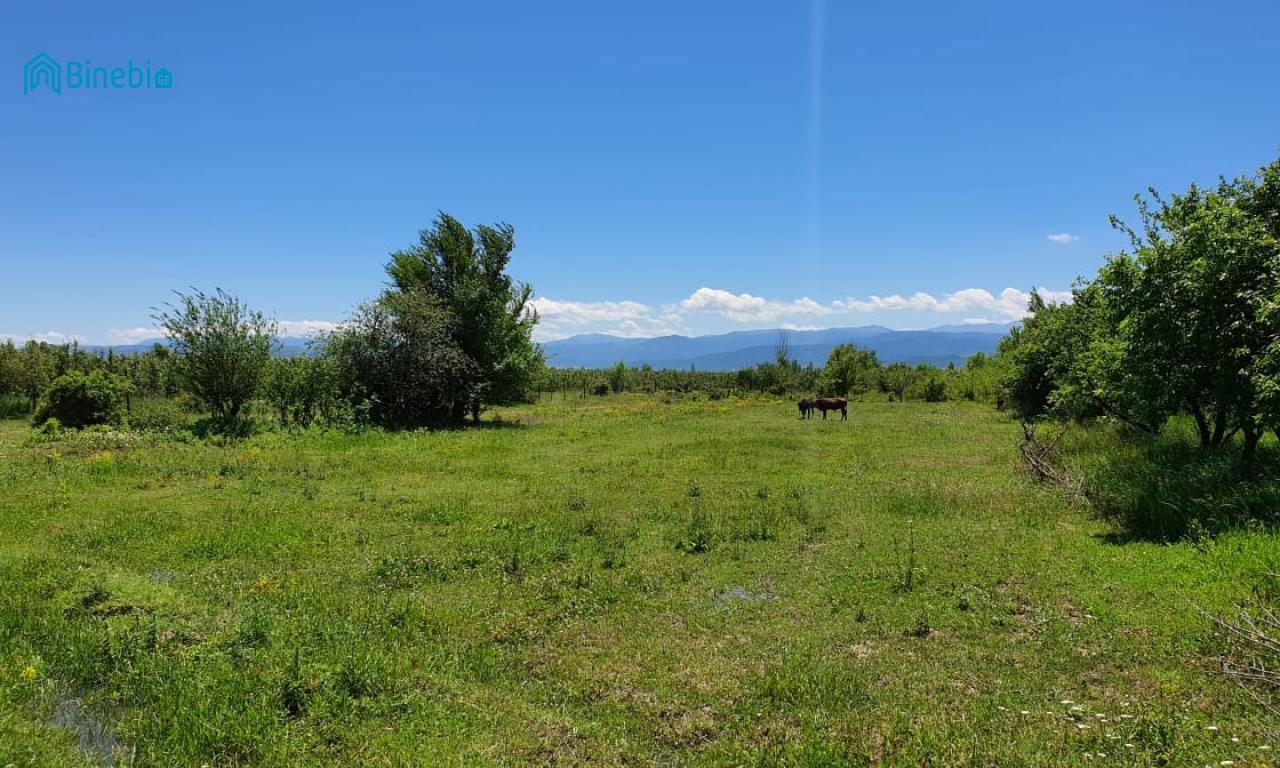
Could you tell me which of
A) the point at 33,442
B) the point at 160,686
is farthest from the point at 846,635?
the point at 33,442

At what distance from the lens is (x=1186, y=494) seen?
10203 mm

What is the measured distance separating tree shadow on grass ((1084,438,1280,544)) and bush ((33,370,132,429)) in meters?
31.4

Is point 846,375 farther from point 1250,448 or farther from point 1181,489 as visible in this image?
point 1181,489

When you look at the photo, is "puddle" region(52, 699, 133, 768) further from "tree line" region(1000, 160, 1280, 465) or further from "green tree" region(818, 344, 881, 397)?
"green tree" region(818, 344, 881, 397)

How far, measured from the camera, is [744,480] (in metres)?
16.3

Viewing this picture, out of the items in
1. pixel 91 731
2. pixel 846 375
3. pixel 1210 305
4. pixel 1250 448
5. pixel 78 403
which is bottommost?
pixel 91 731

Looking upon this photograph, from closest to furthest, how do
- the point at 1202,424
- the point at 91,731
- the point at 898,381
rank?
1. the point at 91,731
2. the point at 1202,424
3. the point at 898,381

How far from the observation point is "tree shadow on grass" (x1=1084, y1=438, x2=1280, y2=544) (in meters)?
8.91

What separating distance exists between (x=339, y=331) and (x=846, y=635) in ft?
90.2

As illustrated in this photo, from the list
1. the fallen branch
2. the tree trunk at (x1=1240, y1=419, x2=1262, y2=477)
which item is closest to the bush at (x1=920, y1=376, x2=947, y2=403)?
the fallen branch

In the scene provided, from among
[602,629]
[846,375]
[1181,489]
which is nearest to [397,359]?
[602,629]

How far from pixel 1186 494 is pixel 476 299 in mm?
28555

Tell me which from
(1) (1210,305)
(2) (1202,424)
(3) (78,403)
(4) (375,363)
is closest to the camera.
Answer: (1) (1210,305)

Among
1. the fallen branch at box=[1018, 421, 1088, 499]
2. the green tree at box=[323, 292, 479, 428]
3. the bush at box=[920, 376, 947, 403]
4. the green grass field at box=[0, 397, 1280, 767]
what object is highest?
the green tree at box=[323, 292, 479, 428]
